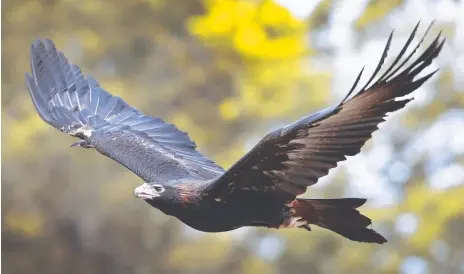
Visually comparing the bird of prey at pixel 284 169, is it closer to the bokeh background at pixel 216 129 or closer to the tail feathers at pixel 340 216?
the tail feathers at pixel 340 216

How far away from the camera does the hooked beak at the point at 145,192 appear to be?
1.36 metres

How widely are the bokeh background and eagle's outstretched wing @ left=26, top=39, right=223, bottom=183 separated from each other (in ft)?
8.70

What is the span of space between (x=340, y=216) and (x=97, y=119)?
0.73 meters

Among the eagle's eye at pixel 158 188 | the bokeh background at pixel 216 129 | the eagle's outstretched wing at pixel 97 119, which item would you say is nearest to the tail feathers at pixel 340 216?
the eagle's eye at pixel 158 188

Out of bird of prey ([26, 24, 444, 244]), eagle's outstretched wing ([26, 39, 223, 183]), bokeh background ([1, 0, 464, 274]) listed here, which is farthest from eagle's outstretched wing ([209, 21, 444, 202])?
bokeh background ([1, 0, 464, 274])

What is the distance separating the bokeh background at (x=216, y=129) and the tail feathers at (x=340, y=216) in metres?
3.09

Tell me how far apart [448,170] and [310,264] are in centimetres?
96

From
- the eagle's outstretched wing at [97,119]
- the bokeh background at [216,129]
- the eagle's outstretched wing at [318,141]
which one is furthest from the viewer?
the bokeh background at [216,129]

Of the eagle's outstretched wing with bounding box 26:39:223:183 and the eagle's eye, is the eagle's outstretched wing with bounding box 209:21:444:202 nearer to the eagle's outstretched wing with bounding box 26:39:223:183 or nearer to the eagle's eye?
the eagle's eye

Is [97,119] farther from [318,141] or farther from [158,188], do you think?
[318,141]

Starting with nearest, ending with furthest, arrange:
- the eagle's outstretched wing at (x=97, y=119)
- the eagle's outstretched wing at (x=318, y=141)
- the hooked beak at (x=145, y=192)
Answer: the eagle's outstretched wing at (x=318, y=141), the hooked beak at (x=145, y=192), the eagle's outstretched wing at (x=97, y=119)

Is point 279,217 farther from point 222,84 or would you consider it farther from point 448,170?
point 222,84

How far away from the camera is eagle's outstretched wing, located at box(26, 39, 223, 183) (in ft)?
5.79

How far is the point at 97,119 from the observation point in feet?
6.42
